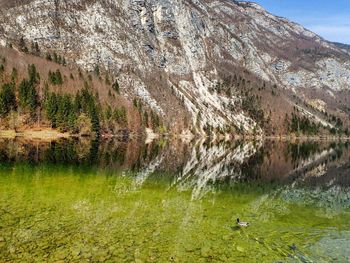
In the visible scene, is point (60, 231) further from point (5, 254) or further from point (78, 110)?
point (78, 110)

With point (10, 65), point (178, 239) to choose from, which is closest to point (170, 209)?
point (178, 239)

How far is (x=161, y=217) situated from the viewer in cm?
2980

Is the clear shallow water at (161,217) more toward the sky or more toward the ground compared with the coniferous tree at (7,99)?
more toward the ground

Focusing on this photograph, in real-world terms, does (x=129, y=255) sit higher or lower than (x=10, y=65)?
lower

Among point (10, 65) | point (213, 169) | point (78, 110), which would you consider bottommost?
point (213, 169)

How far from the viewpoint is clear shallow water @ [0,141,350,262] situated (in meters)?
21.6

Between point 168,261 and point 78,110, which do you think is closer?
point 168,261

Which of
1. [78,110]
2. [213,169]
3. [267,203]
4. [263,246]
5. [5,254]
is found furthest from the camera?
[78,110]

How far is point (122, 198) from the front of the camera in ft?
119

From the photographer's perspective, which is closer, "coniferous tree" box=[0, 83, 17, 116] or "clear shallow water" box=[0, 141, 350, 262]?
"clear shallow water" box=[0, 141, 350, 262]

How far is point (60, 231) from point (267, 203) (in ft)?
73.1

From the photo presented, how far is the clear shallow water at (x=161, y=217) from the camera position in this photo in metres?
21.6

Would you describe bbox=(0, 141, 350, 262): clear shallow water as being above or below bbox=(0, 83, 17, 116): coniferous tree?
below

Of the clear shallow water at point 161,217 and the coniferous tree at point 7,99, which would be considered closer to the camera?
the clear shallow water at point 161,217
